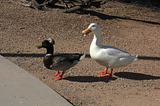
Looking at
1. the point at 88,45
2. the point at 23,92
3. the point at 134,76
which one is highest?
the point at 23,92

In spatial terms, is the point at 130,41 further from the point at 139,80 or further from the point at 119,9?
the point at 119,9

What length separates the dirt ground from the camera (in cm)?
540

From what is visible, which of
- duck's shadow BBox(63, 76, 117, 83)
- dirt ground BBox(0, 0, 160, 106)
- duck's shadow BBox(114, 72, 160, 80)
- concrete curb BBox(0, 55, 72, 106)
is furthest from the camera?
duck's shadow BBox(114, 72, 160, 80)

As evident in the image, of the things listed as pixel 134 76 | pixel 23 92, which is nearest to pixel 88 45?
pixel 134 76

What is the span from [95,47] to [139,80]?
4.01 ft

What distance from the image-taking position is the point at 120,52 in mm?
6125

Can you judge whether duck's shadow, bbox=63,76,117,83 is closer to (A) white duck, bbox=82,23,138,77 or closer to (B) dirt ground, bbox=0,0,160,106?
(B) dirt ground, bbox=0,0,160,106

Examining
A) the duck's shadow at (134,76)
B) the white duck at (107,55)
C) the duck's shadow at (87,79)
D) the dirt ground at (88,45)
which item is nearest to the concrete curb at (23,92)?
the dirt ground at (88,45)

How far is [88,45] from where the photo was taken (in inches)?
329

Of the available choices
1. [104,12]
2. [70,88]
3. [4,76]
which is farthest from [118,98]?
[104,12]

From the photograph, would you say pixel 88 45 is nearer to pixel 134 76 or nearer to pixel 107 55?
pixel 134 76

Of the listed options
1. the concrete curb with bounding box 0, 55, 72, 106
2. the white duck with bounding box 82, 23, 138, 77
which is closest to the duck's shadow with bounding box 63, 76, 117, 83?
the white duck with bounding box 82, 23, 138, 77

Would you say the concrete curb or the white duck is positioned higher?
the white duck

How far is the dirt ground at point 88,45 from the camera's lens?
17.7 feet
